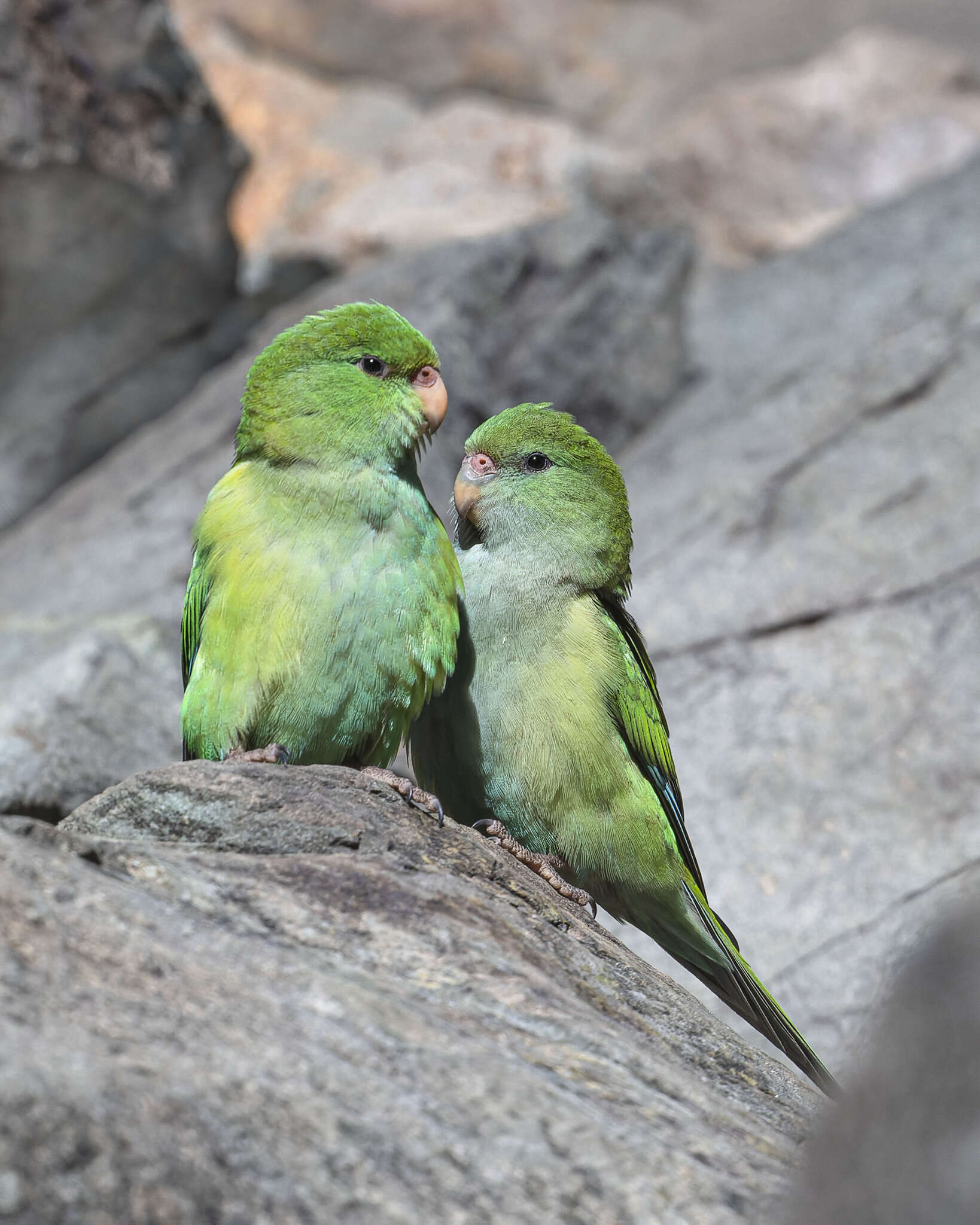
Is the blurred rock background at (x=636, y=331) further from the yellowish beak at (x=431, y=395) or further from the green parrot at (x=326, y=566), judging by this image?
the yellowish beak at (x=431, y=395)

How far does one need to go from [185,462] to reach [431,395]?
4.72 meters

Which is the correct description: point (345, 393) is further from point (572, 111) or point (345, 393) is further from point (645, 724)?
point (572, 111)

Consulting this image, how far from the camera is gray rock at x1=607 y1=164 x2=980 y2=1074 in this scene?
6.32 metres

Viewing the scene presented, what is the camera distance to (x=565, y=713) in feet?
14.1

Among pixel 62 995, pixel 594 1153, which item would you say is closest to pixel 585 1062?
pixel 594 1153

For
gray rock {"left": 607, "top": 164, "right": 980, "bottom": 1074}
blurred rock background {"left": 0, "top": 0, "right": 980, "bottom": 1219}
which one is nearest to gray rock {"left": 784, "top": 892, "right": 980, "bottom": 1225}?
blurred rock background {"left": 0, "top": 0, "right": 980, "bottom": 1219}

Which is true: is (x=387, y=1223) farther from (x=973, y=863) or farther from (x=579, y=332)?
(x=579, y=332)

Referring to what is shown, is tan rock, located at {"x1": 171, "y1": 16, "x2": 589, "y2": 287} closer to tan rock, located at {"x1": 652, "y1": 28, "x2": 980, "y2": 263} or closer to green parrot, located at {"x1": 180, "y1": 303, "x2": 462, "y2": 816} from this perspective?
tan rock, located at {"x1": 652, "y1": 28, "x2": 980, "y2": 263}

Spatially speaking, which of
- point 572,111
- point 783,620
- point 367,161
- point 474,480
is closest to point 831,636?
point 783,620

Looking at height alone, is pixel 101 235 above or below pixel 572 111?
below

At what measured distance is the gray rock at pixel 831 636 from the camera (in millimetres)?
6316

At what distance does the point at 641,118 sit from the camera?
15680mm

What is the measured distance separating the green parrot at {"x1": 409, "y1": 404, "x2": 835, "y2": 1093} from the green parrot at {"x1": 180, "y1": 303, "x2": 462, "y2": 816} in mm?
313

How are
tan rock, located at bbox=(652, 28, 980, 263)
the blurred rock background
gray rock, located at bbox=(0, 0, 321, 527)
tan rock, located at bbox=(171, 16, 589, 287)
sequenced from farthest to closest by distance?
tan rock, located at bbox=(652, 28, 980, 263), tan rock, located at bbox=(171, 16, 589, 287), gray rock, located at bbox=(0, 0, 321, 527), the blurred rock background
